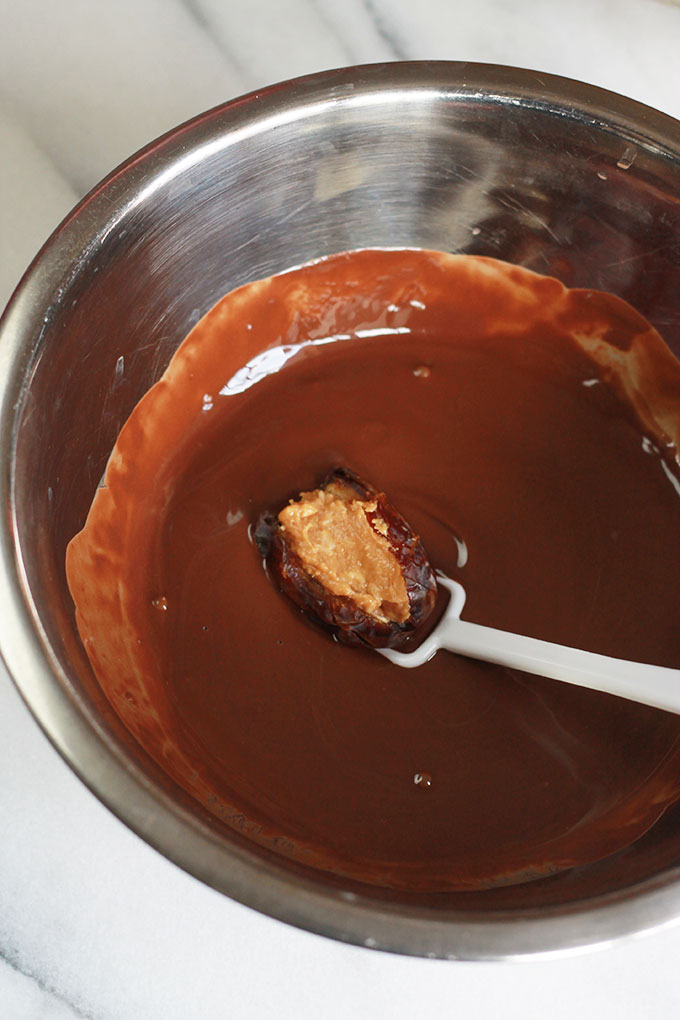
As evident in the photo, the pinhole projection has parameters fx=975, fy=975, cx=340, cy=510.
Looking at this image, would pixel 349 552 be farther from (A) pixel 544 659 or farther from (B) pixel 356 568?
(A) pixel 544 659

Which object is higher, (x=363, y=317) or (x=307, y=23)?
(x=307, y=23)

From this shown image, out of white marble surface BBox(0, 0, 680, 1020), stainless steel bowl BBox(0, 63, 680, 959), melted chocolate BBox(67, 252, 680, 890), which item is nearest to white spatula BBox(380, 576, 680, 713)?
melted chocolate BBox(67, 252, 680, 890)

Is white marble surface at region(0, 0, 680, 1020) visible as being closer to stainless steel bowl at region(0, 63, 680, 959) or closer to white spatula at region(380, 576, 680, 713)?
stainless steel bowl at region(0, 63, 680, 959)

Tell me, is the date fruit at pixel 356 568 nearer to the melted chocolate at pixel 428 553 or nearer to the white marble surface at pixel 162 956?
the melted chocolate at pixel 428 553

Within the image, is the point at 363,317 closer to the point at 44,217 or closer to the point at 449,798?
the point at 44,217

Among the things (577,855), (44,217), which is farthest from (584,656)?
(44,217)

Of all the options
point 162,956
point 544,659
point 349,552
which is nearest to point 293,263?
point 349,552

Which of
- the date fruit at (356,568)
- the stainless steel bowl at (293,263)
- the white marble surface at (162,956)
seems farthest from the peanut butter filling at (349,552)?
the white marble surface at (162,956)
